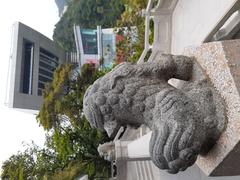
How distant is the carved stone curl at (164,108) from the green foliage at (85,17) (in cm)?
2909

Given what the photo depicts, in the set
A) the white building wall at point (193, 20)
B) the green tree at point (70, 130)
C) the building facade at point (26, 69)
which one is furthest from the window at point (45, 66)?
the white building wall at point (193, 20)

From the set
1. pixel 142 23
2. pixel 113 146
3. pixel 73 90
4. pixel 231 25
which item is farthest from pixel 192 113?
pixel 73 90

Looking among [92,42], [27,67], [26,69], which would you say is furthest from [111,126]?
→ [92,42]

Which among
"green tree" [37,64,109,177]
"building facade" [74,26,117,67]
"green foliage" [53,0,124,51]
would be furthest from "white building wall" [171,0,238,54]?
"building facade" [74,26,117,67]

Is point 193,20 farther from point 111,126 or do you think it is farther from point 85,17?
point 85,17

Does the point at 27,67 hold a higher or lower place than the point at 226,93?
higher

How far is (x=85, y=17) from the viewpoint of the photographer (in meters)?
39.4

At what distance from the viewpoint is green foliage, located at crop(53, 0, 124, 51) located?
115 feet

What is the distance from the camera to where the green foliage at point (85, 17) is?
115 ft

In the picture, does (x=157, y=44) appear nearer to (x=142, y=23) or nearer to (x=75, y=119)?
(x=142, y=23)

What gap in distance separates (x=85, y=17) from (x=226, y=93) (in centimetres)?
3809

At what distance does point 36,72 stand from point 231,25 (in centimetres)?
2755

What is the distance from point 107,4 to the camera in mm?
36281

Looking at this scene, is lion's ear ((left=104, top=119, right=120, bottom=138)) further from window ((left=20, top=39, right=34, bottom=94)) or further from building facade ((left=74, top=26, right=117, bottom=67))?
building facade ((left=74, top=26, right=117, bottom=67))
